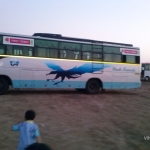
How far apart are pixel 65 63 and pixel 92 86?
247 centimetres

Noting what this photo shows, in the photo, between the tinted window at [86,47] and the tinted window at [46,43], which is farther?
the tinted window at [86,47]

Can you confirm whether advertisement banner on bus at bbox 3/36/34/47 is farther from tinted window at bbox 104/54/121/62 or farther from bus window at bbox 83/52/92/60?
tinted window at bbox 104/54/121/62

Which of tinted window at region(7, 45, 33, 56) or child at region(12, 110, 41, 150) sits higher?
tinted window at region(7, 45, 33, 56)

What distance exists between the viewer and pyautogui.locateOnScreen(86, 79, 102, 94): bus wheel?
14.9 meters

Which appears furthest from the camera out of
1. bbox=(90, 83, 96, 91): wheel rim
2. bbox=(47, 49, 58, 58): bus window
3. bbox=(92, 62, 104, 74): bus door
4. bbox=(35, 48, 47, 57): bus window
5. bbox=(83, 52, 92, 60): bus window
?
bbox=(90, 83, 96, 91): wheel rim

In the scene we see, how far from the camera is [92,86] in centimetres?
1505

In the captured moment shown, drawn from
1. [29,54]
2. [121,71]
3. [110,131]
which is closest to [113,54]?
[121,71]

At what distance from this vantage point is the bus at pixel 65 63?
41.2ft

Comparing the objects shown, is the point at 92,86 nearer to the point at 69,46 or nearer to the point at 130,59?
the point at 69,46

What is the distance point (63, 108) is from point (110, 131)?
10.8ft

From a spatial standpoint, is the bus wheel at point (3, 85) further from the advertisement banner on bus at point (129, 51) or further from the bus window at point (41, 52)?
the advertisement banner on bus at point (129, 51)

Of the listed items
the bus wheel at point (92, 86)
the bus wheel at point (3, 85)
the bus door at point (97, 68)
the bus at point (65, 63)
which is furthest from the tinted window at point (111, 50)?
the bus wheel at point (3, 85)

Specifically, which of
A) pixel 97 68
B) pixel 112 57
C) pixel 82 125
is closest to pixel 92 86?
pixel 97 68

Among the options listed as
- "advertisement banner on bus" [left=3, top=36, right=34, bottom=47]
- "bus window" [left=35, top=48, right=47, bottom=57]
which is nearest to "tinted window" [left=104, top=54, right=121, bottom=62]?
"bus window" [left=35, top=48, right=47, bottom=57]
